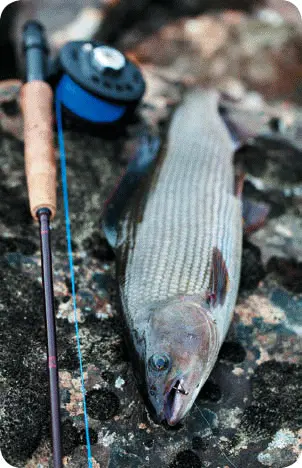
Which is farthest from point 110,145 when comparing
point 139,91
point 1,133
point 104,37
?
point 104,37

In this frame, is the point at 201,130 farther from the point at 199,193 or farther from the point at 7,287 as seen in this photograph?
the point at 7,287

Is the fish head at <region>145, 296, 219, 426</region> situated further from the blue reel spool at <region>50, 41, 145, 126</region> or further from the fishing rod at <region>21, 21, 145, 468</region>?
the blue reel spool at <region>50, 41, 145, 126</region>

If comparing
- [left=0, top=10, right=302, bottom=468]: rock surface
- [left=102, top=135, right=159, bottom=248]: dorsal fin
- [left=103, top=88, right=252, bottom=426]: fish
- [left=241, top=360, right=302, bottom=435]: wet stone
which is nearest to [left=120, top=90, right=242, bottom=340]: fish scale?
[left=103, top=88, right=252, bottom=426]: fish

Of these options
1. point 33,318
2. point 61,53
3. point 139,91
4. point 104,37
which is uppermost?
point 61,53

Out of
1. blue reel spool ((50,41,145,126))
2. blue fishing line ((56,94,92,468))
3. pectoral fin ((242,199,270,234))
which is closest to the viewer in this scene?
blue fishing line ((56,94,92,468))

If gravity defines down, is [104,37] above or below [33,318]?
below

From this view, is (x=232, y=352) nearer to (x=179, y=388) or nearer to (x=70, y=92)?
(x=179, y=388)

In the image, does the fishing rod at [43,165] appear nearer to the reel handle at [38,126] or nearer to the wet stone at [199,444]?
the reel handle at [38,126]
